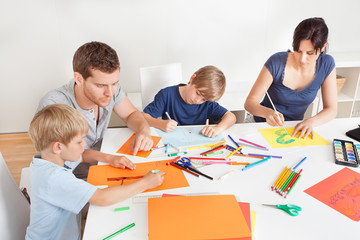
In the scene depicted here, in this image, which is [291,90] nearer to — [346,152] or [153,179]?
[346,152]

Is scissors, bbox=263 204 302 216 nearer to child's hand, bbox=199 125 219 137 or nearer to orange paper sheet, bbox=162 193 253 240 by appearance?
orange paper sheet, bbox=162 193 253 240

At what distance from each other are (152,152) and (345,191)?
2.66ft

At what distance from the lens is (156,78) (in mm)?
2053

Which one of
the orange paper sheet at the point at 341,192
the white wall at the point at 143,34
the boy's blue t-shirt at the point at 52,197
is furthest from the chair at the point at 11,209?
the white wall at the point at 143,34

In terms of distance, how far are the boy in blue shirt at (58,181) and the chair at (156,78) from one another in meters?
1.03

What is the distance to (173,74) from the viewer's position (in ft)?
6.87

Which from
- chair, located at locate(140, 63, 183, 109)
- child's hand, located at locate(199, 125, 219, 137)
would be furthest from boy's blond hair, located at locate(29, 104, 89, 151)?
chair, located at locate(140, 63, 183, 109)

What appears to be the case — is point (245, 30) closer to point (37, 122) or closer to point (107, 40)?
point (107, 40)

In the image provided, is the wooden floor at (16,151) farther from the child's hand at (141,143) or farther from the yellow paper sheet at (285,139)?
the yellow paper sheet at (285,139)

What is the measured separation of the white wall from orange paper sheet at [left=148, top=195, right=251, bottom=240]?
2.21 m

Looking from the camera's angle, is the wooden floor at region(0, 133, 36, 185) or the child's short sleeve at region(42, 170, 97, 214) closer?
the child's short sleeve at region(42, 170, 97, 214)

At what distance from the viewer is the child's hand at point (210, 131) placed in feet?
4.65

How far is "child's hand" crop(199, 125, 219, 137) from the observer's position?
1418 mm

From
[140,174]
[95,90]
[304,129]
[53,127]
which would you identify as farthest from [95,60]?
[304,129]
